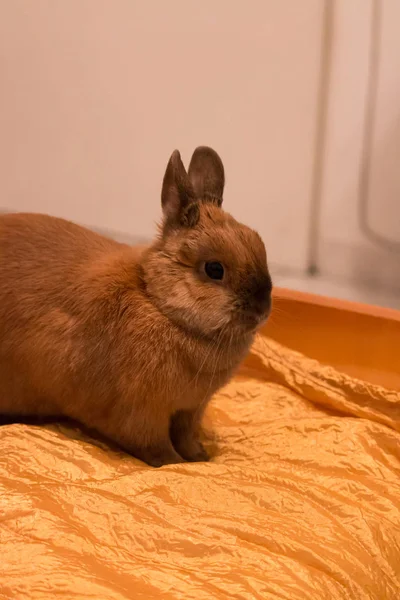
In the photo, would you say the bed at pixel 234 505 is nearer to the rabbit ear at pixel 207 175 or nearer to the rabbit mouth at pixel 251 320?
the rabbit mouth at pixel 251 320

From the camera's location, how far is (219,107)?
2455mm

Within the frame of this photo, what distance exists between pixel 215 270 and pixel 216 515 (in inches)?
18.2

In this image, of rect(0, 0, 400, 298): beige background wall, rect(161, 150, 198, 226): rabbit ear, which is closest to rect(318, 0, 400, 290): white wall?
rect(0, 0, 400, 298): beige background wall

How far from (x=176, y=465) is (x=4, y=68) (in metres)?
2.06

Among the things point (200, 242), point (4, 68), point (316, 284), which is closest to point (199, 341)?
point (200, 242)

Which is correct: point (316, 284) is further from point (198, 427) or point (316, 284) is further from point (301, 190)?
point (198, 427)

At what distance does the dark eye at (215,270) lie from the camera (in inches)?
47.1

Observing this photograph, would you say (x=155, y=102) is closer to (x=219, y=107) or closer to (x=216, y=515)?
(x=219, y=107)

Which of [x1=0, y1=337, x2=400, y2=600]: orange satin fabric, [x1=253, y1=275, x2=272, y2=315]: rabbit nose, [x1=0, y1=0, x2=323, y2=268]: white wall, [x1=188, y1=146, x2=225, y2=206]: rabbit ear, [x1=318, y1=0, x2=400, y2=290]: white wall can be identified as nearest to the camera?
[x1=0, y1=337, x2=400, y2=600]: orange satin fabric

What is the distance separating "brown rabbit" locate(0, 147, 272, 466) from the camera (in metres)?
1.20

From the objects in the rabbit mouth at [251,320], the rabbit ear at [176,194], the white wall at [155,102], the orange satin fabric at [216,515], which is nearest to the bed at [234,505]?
the orange satin fabric at [216,515]

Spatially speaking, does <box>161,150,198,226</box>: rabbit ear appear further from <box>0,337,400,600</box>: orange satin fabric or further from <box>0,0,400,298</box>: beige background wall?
<box>0,0,400,298</box>: beige background wall

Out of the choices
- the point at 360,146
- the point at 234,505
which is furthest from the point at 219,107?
the point at 234,505

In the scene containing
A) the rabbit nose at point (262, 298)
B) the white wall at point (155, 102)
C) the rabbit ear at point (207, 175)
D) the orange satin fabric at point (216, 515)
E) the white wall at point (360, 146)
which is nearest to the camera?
the orange satin fabric at point (216, 515)
